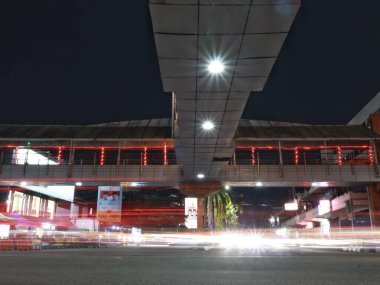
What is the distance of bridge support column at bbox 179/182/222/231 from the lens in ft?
87.8

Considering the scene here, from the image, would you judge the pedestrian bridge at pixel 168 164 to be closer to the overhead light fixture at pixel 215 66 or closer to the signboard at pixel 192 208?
the signboard at pixel 192 208

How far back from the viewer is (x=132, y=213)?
4944 centimetres

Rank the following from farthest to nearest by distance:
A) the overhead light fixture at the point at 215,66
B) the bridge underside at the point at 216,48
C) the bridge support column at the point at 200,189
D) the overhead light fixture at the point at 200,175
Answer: the bridge support column at the point at 200,189
the overhead light fixture at the point at 200,175
the overhead light fixture at the point at 215,66
the bridge underside at the point at 216,48

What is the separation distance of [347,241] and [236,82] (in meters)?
20.8

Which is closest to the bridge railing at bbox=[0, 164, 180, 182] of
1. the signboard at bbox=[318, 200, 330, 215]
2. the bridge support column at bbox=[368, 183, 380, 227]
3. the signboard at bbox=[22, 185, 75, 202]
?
the signboard at bbox=[22, 185, 75, 202]

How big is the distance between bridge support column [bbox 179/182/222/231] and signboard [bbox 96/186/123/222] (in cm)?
586

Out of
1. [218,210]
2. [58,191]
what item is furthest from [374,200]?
[58,191]

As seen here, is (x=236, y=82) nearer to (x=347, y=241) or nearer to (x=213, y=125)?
(x=213, y=125)

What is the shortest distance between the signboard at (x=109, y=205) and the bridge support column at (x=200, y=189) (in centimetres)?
586

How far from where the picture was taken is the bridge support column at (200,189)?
87.8 ft

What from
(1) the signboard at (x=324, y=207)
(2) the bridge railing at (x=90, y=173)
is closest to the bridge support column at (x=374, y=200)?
(1) the signboard at (x=324, y=207)

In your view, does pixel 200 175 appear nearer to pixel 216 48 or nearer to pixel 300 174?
pixel 300 174

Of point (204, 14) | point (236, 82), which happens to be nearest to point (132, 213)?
point (236, 82)

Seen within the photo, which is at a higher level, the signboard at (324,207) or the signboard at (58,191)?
the signboard at (58,191)
